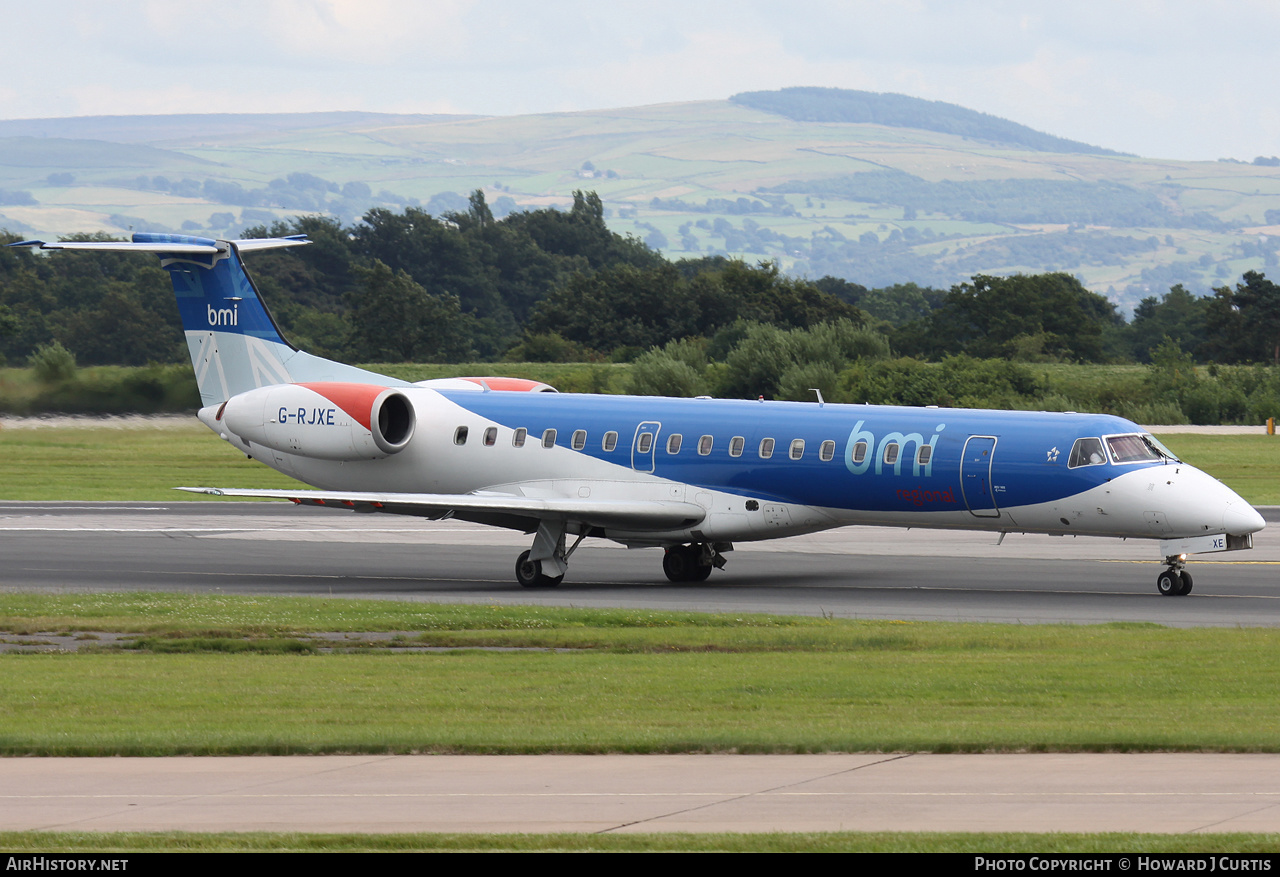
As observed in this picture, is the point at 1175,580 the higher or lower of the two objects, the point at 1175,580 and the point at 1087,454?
the lower

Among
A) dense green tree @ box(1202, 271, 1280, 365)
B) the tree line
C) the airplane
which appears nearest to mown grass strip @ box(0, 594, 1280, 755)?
the airplane

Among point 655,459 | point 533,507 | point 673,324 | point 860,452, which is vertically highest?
point 673,324

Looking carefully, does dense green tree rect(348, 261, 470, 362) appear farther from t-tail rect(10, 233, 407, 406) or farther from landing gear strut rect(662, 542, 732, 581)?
landing gear strut rect(662, 542, 732, 581)

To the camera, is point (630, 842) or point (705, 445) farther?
point (705, 445)

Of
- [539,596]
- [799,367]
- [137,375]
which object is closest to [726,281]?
[799,367]

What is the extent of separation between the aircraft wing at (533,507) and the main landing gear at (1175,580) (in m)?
7.77

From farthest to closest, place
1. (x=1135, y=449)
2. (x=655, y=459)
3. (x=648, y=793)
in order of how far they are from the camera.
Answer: (x=655, y=459)
(x=1135, y=449)
(x=648, y=793)

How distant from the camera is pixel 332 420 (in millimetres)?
31844

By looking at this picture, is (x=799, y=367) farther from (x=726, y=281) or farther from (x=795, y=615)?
(x=795, y=615)

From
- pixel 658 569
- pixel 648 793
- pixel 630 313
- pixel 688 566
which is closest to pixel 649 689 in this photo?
pixel 648 793

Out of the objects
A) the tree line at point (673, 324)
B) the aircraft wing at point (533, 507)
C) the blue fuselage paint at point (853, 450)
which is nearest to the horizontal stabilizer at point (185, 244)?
the aircraft wing at point (533, 507)

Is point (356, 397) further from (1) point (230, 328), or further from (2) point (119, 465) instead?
(2) point (119, 465)

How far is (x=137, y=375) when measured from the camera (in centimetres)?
4675

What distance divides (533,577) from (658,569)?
166 inches
